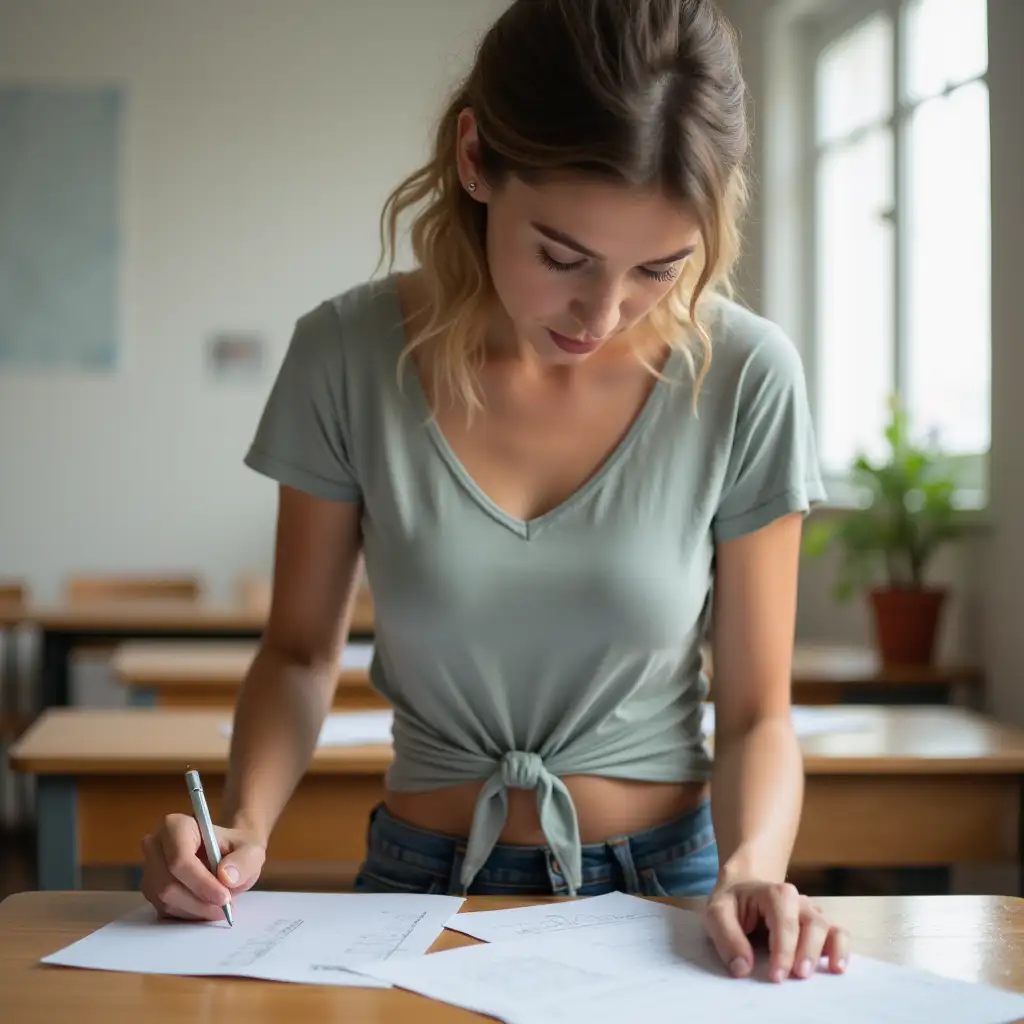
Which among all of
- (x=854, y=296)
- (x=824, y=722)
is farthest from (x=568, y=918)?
(x=854, y=296)

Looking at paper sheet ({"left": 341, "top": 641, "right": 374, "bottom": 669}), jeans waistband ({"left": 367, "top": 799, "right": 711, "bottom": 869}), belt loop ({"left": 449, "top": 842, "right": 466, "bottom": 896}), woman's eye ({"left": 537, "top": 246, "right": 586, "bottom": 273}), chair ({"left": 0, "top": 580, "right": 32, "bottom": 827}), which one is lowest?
chair ({"left": 0, "top": 580, "right": 32, "bottom": 827})

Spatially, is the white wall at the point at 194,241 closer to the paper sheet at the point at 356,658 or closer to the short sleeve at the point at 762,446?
the paper sheet at the point at 356,658

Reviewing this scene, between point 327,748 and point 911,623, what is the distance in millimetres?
1797

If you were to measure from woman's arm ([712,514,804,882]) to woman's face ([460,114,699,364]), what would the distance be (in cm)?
24

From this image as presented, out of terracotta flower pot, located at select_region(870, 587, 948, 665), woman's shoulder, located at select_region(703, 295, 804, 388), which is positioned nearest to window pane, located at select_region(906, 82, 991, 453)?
terracotta flower pot, located at select_region(870, 587, 948, 665)

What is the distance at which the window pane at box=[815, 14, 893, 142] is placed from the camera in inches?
179

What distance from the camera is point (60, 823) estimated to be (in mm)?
2260

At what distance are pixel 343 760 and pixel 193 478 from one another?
13.6 feet

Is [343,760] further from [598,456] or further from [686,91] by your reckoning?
[686,91]

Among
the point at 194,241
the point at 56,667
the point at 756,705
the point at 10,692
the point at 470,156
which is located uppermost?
the point at 194,241

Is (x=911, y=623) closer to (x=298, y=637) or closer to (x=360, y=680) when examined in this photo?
(x=360, y=680)

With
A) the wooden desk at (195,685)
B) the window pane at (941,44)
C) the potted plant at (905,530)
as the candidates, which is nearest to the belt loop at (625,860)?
the wooden desk at (195,685)

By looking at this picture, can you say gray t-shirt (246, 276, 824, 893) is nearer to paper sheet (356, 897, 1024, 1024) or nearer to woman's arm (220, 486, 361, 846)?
woman's arm (220, 486, 361, 846)

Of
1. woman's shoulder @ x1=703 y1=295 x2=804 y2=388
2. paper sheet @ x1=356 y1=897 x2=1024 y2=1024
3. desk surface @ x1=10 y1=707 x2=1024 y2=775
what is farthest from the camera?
desk surface @ x1=10 y1=707 x2=1024 y2=775
